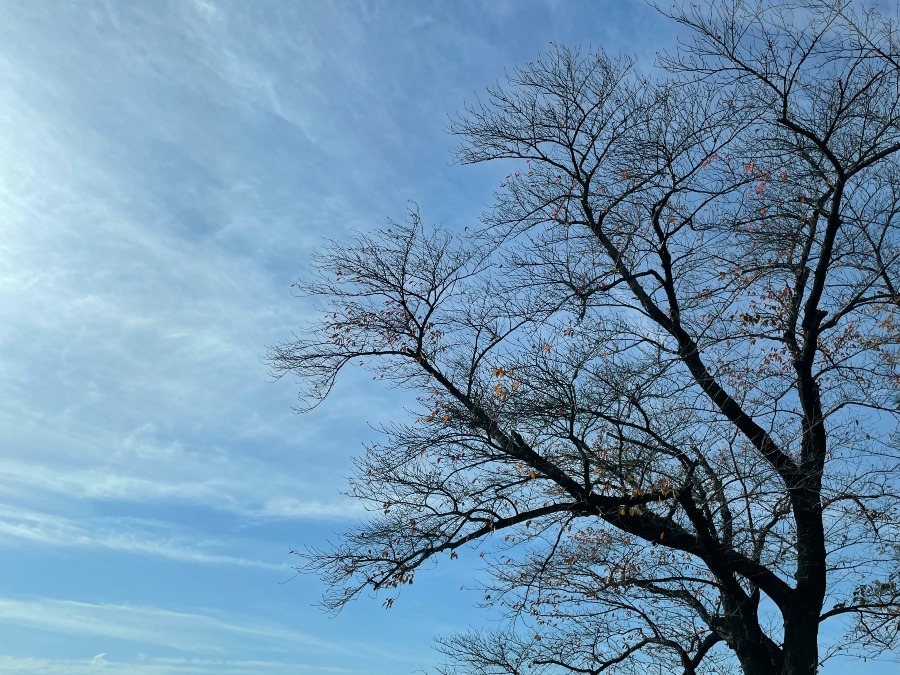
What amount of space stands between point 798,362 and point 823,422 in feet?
3.00

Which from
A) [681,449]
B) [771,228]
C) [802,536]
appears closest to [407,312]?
[681,449]

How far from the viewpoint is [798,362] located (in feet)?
36.4

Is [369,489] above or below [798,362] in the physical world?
below

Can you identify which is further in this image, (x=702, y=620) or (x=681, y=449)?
(x=702, y=620)

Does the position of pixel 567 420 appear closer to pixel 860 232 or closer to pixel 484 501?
pixel 484 501

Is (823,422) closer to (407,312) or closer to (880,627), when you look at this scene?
(880,627)

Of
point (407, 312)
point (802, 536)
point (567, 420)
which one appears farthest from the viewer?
point (407, 312)

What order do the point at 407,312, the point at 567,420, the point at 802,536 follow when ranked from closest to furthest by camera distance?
the point at 567,420 < the point at 802,536 < the point at 407,312

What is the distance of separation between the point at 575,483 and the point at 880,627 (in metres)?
4.94

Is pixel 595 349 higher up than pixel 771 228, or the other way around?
pixel 771 228

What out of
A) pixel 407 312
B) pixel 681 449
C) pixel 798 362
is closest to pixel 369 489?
pixel 407 312

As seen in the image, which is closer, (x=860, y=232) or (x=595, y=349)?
(x=595, y=349)

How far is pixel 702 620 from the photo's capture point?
1224cm

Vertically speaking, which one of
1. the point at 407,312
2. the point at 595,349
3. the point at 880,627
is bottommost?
the point at 880,627
